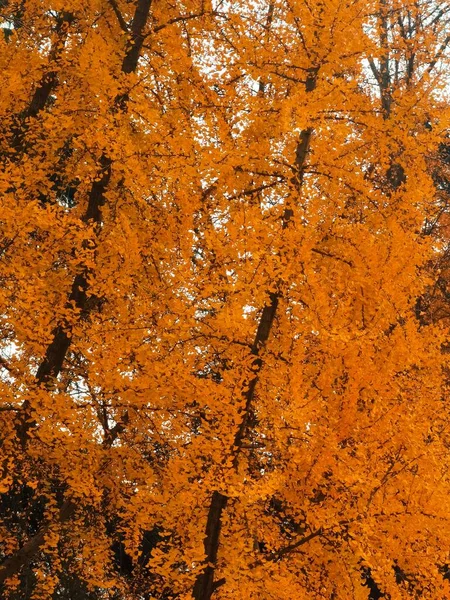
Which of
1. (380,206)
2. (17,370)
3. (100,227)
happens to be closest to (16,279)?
(17,370)

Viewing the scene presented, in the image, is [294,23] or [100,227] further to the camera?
[100,227]

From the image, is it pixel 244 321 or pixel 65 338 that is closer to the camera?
pixel 244 321

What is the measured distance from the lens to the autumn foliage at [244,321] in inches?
191

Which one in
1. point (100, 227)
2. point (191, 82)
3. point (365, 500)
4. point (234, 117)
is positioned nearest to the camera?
point (365, 500)

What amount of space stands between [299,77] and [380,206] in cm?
122

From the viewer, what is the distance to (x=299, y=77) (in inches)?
236

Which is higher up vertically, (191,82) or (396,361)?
(191,82)

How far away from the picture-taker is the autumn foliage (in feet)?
15.9

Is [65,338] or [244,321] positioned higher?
[65,338]

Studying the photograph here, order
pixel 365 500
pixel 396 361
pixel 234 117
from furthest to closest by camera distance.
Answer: pixel 234 117 < pixel 396 361 < pixel 365 500

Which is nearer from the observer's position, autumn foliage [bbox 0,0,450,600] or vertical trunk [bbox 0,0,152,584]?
autumn foliage [bbox 0,0,450,600]

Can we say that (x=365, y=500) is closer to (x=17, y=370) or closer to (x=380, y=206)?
(x=380, y=206)

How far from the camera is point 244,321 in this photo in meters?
4.67

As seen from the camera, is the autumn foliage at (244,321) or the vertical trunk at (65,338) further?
the vertical trunk at (65,338)
